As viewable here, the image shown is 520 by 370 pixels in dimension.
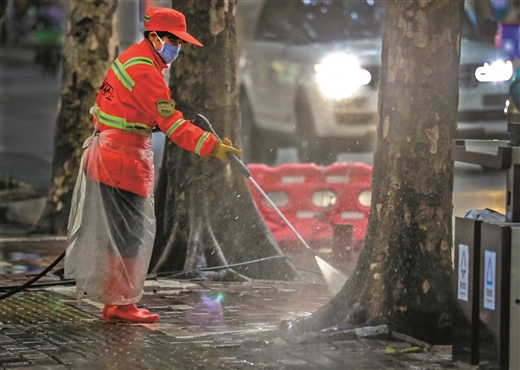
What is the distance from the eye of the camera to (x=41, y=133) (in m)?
22.0

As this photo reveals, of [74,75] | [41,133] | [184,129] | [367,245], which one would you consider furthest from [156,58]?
[41,133]

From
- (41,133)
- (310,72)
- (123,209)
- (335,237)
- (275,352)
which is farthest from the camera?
(41,133)

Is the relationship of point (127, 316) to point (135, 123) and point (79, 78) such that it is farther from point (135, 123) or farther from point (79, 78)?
point (79, 78)

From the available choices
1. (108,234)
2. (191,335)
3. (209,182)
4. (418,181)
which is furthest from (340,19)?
(191,335)

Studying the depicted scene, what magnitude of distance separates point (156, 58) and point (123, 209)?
963 mm

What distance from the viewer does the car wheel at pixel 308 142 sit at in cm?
1435

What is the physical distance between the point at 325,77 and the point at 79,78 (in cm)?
325

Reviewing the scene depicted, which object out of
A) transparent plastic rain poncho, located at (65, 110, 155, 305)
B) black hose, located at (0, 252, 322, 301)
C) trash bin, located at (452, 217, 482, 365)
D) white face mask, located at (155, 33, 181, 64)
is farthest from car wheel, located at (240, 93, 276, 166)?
trash bin, located at (452, 217, 482, 365)

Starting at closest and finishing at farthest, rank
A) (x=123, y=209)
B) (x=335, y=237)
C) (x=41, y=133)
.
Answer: (x=123, y=209) < (x=335, y=237) < (x=41, y=133)

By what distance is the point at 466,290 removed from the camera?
6.11 metres

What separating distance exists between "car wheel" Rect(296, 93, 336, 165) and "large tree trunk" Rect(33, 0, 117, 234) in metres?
3.17

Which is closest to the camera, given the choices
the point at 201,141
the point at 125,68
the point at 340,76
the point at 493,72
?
the point at 201,141

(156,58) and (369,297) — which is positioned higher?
(156,58)

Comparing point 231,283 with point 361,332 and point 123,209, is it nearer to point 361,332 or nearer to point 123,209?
point 123,209
